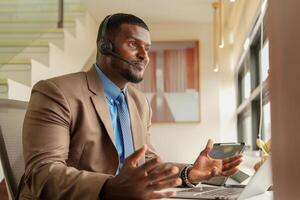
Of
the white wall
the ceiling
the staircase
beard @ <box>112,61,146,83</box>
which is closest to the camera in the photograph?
beard @ <box>112,61,146,83</box>

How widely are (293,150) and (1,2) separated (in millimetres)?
3083

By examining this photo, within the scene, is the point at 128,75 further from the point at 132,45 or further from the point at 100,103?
the point at 100,103

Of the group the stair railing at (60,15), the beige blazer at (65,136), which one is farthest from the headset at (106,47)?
the stair railing at (60,15)

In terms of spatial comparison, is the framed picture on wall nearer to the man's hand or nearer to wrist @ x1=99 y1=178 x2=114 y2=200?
the man's hand

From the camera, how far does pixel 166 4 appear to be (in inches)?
182

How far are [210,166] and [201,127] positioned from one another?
3.84 metres

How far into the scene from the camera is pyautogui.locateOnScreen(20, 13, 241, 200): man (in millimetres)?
865

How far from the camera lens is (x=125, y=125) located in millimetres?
1381

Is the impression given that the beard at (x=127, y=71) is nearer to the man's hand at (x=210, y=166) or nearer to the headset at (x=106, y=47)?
the headset at (x=106, y=47)

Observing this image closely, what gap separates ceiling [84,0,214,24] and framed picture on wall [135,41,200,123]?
312mm

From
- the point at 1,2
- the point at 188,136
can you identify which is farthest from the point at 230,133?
the point at 1,2

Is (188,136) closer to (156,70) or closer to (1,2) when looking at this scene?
(156,70)

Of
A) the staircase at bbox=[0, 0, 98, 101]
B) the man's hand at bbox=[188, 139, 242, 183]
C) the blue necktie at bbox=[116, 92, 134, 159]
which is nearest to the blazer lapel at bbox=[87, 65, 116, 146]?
the blue necktie at bbox=[116, 92, 134, 159]

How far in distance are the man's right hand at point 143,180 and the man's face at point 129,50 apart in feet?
2.11
